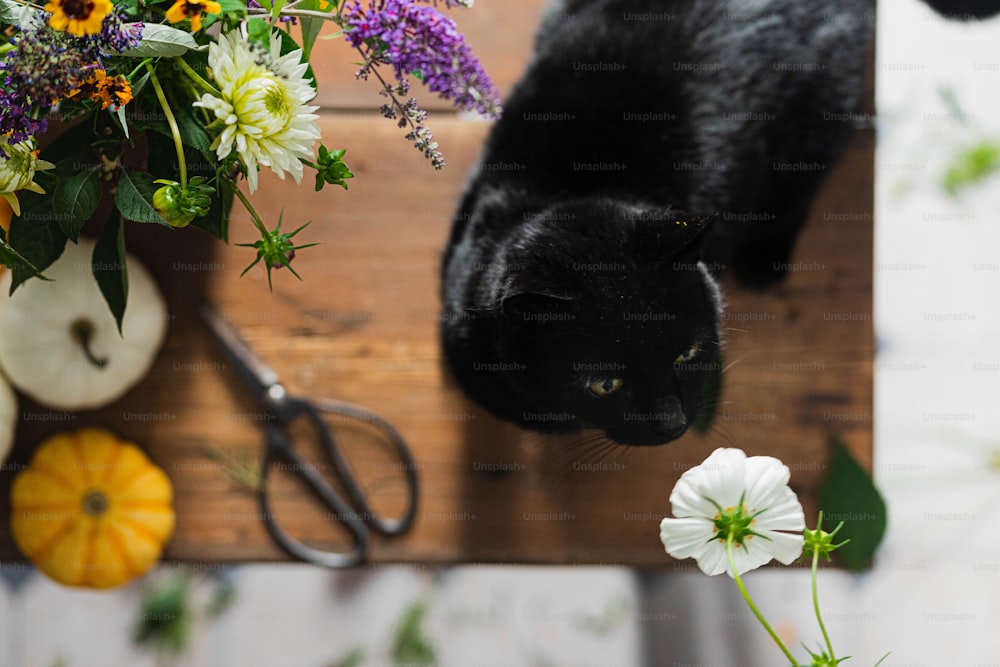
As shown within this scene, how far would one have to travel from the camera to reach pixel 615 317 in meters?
0.66

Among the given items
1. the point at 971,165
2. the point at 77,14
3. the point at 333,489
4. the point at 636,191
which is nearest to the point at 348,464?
the point at 333,489

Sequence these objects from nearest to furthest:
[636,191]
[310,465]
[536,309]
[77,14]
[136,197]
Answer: [77,14], [136,197], [536,309], [636,191], [310,465]

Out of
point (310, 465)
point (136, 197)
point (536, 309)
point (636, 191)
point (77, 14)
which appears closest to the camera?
point (77, 14)

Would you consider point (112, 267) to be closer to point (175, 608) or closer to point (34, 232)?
point (34, 232)

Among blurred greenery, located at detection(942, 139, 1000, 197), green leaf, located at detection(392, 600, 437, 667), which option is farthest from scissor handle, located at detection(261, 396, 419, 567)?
blurred greenery, located at detection(942, 139, 1000, 197)

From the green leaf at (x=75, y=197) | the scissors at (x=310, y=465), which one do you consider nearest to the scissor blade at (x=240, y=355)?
the scissors at (x=310, y=465)

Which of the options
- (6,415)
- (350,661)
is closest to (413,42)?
(6,415)

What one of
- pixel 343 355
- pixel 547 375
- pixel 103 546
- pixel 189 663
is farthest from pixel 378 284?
pixel 189 663

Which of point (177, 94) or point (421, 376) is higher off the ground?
point (177, 94)

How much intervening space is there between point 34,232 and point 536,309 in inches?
16.5

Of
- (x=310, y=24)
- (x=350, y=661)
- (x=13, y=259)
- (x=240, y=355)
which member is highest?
(x=310, y=24)

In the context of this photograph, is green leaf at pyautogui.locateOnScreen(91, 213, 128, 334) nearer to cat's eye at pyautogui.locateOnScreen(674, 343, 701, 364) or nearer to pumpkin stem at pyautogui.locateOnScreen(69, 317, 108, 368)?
pumpkin stem at pyautogui.locateOnScreen(69, 317, 108, 368)

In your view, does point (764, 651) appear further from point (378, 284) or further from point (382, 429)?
point (378, 284)

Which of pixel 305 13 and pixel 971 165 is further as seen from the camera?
pixel 971 165
